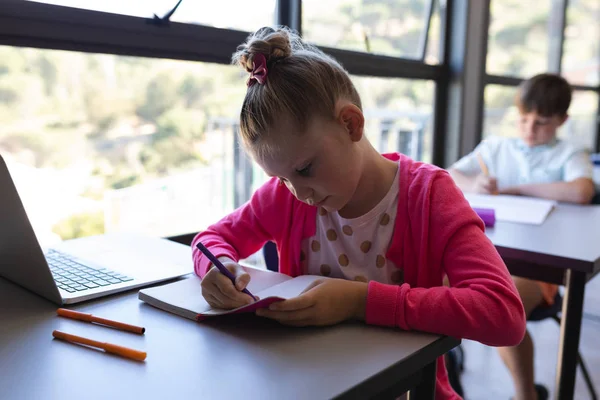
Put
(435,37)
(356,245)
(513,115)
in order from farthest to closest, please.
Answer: (513,115)
(435,37)
(356,245)

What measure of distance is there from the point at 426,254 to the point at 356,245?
0.17 m

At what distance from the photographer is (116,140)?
2.06 m

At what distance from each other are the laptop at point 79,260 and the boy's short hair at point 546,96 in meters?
1.53

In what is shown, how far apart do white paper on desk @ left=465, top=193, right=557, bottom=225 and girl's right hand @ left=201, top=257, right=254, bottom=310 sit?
1.05 metres

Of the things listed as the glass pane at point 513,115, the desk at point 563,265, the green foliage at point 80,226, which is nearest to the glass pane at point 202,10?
the green foliage at point 80,226

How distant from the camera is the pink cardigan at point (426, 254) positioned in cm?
76

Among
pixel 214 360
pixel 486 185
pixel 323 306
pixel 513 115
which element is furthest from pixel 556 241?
pixel 513 115

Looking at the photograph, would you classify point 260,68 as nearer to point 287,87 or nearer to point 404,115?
point 287,87

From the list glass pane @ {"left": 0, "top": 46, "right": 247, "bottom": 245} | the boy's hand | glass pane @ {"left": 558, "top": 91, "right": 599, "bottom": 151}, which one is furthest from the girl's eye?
glass pane @ {"left": 558, "top": 91, "right": 599, "bottom": 151}

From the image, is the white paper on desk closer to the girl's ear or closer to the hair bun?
the girl's ear

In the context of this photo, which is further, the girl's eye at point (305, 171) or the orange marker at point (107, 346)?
the girl's eye at point (305, 171)

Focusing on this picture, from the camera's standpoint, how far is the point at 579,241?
1.39 m

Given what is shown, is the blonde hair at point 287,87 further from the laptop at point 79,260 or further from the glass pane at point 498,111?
the glass pane at point 498,111

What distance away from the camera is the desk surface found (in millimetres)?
1235
